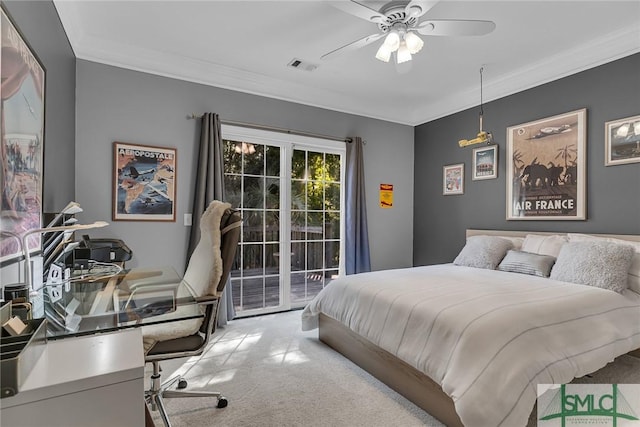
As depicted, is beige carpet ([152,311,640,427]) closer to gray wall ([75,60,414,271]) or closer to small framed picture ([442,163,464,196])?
gray wall ([75,60,414,271])

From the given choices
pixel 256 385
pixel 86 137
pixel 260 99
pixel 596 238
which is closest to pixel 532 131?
pixel 596 238

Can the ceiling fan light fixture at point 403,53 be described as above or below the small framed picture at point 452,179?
above

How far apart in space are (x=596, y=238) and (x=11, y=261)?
156 inches

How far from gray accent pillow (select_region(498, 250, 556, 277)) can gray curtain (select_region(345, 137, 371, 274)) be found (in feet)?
5.23

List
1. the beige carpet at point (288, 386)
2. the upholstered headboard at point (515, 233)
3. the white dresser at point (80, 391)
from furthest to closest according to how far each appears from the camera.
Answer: the upholstered headboard at point (515, 233), the beige carpet at point (288, 386), the white dresser at point (80, 391)

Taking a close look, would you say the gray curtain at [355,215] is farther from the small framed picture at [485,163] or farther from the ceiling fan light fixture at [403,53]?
the ceiling fan light fixture at [403,53]

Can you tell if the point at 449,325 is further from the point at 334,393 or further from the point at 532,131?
the point at 532,131

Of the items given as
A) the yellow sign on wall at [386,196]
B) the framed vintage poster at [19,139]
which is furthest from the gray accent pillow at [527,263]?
the framed vintage poster at [19,139]

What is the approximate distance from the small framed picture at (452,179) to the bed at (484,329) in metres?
1.46

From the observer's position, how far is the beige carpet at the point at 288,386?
1899mm

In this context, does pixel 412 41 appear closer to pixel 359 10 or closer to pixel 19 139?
pixel 359 10

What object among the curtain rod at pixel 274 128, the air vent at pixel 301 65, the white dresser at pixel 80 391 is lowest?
the white dresser at pixel 80 391

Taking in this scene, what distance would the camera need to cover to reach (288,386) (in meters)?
2.24

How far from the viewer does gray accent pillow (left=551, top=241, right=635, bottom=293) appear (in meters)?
2.41
